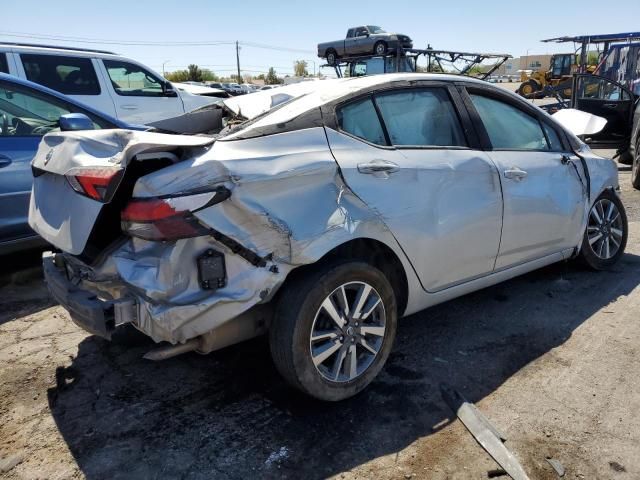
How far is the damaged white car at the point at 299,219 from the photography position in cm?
237

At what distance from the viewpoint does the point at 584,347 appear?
3.43 m

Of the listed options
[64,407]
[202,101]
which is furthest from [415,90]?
[202,101]

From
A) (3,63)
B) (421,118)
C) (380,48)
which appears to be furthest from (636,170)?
(380,48)

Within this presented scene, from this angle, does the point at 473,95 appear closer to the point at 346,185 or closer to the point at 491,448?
the point at 346,185

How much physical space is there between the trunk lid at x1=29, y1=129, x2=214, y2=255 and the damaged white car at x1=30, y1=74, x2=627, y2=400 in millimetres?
11

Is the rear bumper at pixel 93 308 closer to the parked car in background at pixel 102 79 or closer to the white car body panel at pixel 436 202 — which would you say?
the white car body panel at pixel 436 202

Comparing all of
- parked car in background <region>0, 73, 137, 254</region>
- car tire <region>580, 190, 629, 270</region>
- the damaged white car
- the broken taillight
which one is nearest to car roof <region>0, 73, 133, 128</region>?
parked car in background <region>0, 73, 137, 254</region>

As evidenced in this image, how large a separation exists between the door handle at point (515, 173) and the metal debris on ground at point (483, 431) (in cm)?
145

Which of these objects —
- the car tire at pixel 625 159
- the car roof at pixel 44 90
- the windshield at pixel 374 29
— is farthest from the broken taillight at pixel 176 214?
the windshield at pixel 374 29

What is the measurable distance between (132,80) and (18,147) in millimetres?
4842

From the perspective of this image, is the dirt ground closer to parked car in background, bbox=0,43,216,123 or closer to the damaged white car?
the damaged white car

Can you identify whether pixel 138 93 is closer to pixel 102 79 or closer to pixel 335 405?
pixel 102 79

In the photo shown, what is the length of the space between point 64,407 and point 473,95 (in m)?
3.11

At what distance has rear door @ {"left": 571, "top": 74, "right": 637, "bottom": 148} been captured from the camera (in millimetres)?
9797
